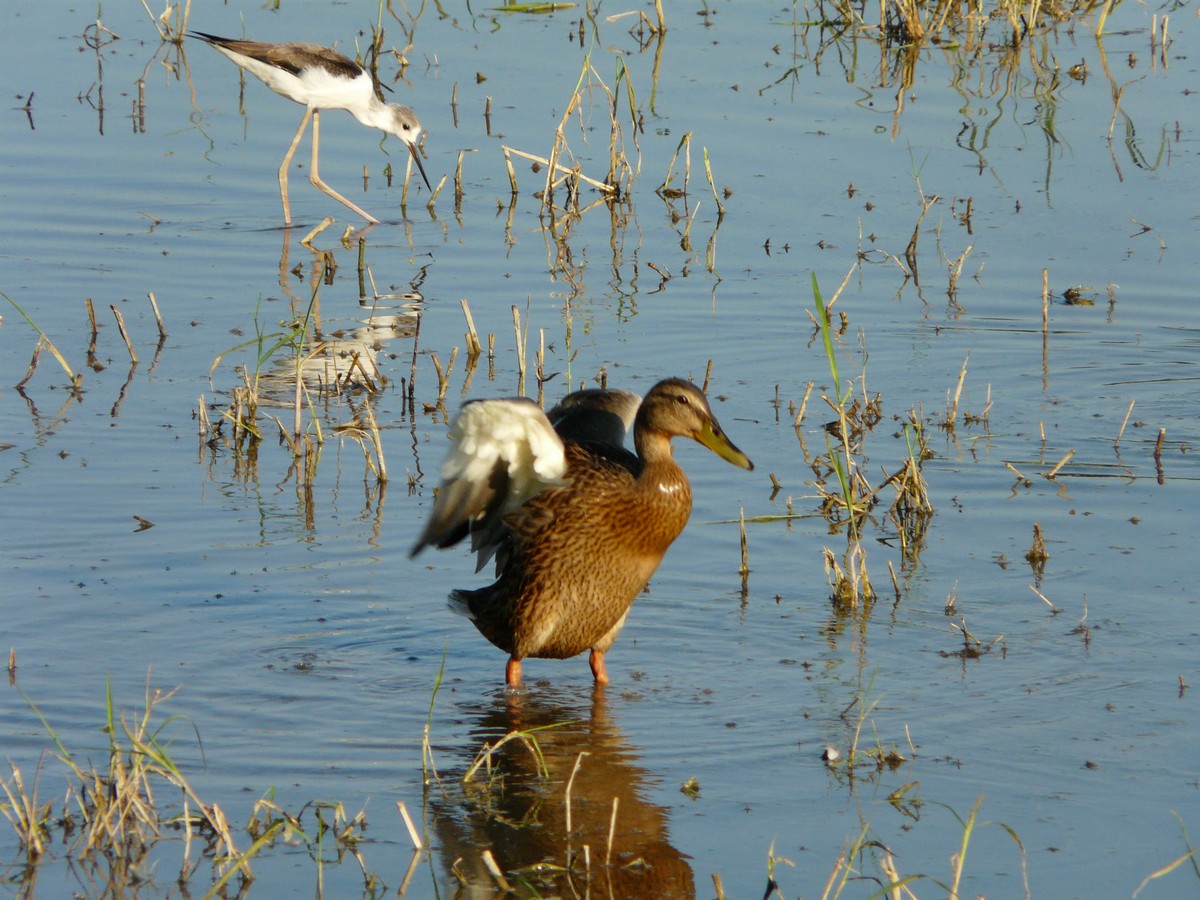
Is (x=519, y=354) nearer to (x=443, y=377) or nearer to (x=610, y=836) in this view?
(x=443, y=377)

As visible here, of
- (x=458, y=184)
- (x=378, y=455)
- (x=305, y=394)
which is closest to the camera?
(x=378, y=455)

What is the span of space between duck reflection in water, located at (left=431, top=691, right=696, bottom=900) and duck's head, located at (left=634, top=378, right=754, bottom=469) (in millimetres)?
867

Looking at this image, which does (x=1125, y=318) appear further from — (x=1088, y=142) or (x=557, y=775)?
(x=557, y=775)

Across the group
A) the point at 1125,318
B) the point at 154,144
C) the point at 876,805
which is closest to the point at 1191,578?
the point at 876,805

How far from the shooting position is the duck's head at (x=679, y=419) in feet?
17.0

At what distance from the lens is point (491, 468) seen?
16.5 ft

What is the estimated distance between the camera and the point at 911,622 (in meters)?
5.71

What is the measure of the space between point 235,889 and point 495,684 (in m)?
1.69

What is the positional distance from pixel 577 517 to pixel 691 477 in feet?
6.55

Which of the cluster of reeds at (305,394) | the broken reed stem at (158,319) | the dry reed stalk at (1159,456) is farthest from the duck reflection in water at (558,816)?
the broken reed stem at (158,319)

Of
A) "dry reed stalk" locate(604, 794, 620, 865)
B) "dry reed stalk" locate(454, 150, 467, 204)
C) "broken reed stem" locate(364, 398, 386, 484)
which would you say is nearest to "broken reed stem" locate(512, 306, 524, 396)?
"broken reed stem" locate(364, 398, 386, 484)

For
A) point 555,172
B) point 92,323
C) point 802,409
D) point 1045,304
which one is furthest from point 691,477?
point 555,172

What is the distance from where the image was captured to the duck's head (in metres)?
5.17

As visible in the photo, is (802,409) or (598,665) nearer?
(598,665)
